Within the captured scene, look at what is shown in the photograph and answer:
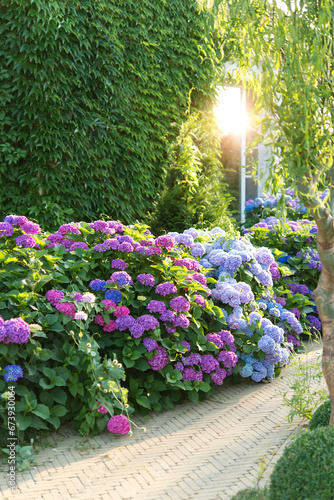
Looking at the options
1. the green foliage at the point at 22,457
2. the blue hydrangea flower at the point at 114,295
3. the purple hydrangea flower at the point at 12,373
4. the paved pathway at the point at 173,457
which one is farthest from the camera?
the blue hydrangea flower at the point at 114,295

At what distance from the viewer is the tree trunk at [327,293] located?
3.10 metres

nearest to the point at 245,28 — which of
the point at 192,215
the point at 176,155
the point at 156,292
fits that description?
the point at 156,292

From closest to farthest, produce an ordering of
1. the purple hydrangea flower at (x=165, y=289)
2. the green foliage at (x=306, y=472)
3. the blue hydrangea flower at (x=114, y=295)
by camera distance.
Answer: the green foliage at (x=306, y=472) → the blue hydrangea flower at (x=114, y=295) → the purple hydrangea flower at (x=165, y=289)

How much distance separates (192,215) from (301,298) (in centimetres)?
218

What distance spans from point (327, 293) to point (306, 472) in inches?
45.1

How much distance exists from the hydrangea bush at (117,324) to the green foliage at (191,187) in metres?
2.21

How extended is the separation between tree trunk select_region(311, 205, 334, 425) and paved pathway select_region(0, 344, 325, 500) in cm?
62

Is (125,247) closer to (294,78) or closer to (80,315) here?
(80,315)

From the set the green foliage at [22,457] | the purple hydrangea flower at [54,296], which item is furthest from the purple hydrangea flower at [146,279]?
the green foliage at [22,457]

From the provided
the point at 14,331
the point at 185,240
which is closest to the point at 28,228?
the point at 14,331

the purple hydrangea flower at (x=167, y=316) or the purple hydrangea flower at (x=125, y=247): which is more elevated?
the purple hydrangea flower at (x=125, y=247)

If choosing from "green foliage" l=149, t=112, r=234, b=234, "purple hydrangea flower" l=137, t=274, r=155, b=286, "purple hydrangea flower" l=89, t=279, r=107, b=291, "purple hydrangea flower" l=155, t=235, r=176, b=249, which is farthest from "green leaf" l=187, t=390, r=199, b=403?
"green foliage" l=149, t=112, r=234, b=234

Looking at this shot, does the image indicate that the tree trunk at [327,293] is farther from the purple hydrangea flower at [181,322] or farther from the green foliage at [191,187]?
the green foliage at [191,187]

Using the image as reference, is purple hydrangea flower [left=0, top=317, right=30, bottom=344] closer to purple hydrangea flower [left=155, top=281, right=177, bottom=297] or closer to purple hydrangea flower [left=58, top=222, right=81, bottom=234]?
purple hydrangea flower [left=155, top=281, right=177, bottom=297]
